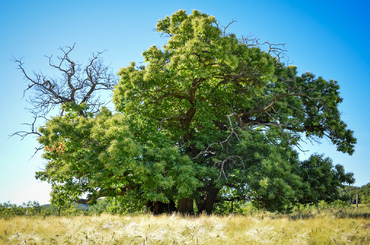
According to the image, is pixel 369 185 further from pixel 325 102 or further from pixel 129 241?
pixel 129 241

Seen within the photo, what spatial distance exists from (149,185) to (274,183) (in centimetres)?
542

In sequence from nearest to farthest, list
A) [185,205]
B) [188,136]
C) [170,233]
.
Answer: [170,233]
[185,205]
[188,136]

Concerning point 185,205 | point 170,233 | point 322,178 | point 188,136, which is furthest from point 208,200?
point 170,233

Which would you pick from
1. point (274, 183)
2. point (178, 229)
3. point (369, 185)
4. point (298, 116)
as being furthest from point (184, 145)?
point (369, 185)

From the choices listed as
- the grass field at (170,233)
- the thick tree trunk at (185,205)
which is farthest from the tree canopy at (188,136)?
the grass field at (170,233)

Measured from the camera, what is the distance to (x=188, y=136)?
1489 centimetres

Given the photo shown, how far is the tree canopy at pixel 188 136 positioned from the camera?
10.4 m

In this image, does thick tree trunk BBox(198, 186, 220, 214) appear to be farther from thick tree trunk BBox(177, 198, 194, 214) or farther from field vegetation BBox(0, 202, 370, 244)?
field vegetation BBox(0, 202, 370, 244)

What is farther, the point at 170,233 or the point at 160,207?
the point at 160,207

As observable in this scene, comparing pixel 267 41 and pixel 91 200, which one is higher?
pixel 267 41

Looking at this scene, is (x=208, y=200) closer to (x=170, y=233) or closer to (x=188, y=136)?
(x=188, y=136)

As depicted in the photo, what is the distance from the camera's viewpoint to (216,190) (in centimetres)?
1496

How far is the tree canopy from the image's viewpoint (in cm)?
1043

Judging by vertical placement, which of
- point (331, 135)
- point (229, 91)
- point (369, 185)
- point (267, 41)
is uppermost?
point (267, 41)
